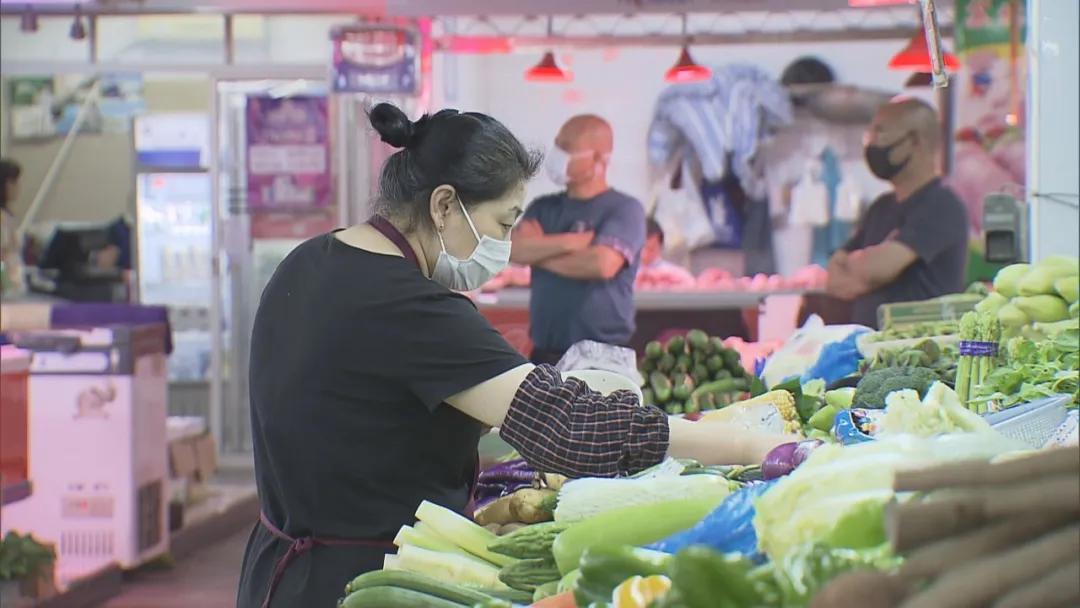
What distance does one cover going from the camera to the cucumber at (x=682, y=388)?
4.74m

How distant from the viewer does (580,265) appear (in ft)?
22.3

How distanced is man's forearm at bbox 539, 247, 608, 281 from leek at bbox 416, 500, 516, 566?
4.33 meters

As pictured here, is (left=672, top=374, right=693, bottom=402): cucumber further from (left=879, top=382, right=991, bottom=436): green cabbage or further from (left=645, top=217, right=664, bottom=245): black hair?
(left=645, top=217, right=664, bottom=245): black hair

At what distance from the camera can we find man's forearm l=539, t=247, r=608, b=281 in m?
6.77

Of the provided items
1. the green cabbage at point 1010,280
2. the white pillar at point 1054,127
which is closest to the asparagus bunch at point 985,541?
the green cabbage at point 1010,280

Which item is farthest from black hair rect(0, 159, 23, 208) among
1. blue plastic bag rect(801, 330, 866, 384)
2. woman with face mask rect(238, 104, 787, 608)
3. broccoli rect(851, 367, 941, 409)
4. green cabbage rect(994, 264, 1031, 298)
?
green cabbage rect(994, 264, 1031, 298)

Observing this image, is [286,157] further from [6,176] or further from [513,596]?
[513,596]

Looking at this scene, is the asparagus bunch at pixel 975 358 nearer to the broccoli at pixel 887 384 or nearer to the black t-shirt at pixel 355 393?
the broccoli at pixel 887 384

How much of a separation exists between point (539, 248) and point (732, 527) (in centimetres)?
495

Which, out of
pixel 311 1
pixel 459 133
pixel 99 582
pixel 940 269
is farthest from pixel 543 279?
pixel 459 133

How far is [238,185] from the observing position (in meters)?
10.7

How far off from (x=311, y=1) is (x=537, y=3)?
191 centimetres

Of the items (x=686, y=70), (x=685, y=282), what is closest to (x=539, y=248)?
(x=685, y=282)

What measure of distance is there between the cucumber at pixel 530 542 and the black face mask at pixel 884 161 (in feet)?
15.4
